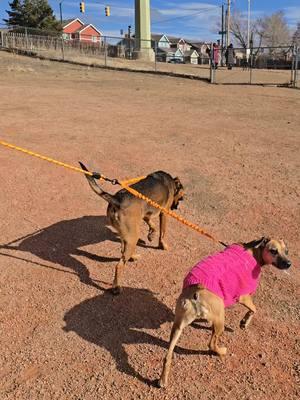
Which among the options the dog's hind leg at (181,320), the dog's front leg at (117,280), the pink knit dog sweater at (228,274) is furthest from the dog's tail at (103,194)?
the dog's hind leg at (181,320)

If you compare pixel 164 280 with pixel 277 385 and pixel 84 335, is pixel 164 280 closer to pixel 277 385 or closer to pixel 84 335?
pixel 84 335

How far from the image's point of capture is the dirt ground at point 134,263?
372 cm

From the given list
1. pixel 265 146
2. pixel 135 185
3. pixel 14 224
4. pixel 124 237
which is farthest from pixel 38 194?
pixel 265 146

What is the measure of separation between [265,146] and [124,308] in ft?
23.1

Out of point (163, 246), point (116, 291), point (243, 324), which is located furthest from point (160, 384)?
point (163, 246)

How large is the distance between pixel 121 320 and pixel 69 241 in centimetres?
189

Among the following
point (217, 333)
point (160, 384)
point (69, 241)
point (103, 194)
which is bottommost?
point (160, 384)

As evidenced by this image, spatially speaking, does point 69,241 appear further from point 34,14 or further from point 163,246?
point 34,14

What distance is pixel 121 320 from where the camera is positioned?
4.39m

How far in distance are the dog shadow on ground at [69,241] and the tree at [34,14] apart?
176 ft

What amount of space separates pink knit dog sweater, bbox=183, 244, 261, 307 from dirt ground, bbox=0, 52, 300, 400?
572mm

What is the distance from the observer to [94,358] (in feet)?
12.8

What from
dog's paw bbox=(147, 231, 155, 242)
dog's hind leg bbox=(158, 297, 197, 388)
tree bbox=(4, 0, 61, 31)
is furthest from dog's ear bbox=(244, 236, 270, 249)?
tree bbox=(4, 0, 61, 31)

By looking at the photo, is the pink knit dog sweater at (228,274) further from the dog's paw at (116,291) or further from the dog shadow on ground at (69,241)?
the dog shadow on ground at (69,241)
